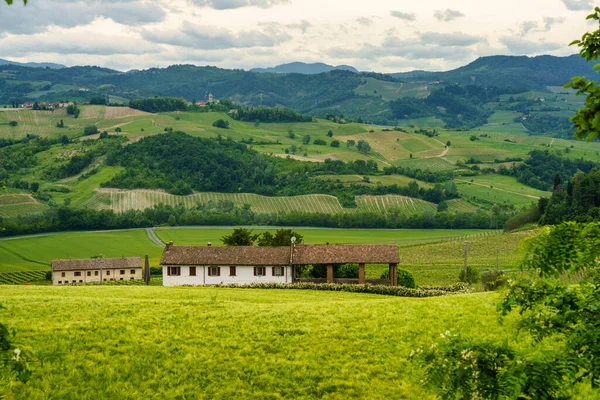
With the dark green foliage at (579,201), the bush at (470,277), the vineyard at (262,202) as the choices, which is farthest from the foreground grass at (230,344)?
the vineyard at (262,202)

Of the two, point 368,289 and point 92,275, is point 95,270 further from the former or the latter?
point 368,289

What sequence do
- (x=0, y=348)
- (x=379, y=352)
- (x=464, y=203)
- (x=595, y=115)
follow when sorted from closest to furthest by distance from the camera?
1. (x=595, y=115)
2. (x=0, y=348)
3. (x=379, y=352)
4. (x=464, y=203)

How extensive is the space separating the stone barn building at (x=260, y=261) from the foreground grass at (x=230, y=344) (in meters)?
28.2

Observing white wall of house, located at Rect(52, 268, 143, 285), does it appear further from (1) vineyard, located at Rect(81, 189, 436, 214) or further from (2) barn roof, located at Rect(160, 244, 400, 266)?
(1) vineyard, located at Rect(81, 189, 436, 214)

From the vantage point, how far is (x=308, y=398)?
21.4 meters

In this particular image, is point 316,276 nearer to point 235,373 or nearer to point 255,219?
point 235,373

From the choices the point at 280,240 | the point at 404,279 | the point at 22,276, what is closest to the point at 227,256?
the point at 280,240

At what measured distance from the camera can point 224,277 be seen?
63.0 m

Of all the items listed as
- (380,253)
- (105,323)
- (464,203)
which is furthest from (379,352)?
(464,203)

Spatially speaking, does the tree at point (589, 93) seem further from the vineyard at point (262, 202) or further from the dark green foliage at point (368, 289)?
the vineyard at point (262, 202)

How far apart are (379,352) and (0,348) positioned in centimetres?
1633

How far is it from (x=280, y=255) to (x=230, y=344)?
1496 inches

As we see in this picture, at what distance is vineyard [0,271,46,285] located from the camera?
9856 cm

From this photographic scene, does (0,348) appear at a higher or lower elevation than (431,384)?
higher
